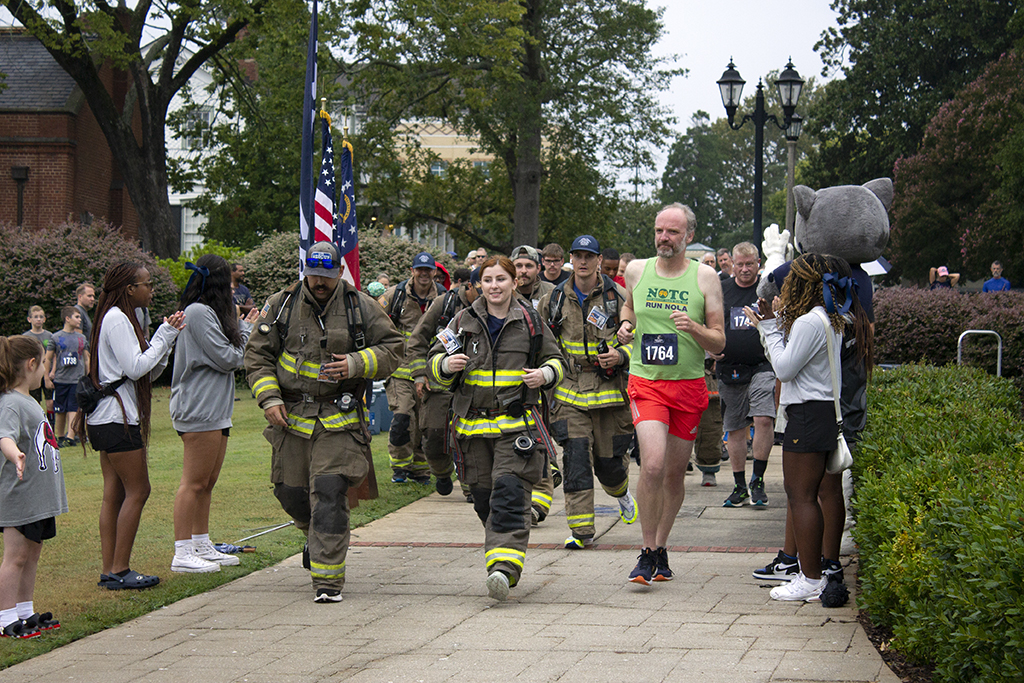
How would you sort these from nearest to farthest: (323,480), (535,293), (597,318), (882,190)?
(323,480) < (597,318) < (882,190) < (535,293)

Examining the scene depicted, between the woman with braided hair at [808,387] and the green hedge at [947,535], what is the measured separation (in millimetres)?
299

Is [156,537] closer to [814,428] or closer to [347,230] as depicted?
[347,230]

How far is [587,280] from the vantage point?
8180 mm

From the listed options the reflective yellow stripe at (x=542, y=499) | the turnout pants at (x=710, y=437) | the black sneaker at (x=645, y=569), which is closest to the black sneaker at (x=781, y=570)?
the black sneaker at (x=645, y=569)

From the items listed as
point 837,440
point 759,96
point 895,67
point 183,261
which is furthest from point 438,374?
point 895,67

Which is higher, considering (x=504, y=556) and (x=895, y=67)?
(x=895, y=67)

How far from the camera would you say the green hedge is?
385 centimetres

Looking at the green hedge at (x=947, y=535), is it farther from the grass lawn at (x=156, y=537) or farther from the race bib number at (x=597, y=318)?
the grass lawn at (x=156, y=537)

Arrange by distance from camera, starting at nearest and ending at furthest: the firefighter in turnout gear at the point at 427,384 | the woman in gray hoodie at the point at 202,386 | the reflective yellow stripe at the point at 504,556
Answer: the reflective yellow stripe at the point at 504,556
the woman in gray hoodie at the point at 202,386
the firefighter in turnout gear at the point at 427,384

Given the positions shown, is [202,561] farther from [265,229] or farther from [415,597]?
[265,229]

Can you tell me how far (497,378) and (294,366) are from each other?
1219 millimetres

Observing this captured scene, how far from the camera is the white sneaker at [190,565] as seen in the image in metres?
7.37

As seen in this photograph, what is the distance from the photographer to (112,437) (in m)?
6.86

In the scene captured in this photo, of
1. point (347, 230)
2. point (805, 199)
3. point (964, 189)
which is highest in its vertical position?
point (964, 189)
